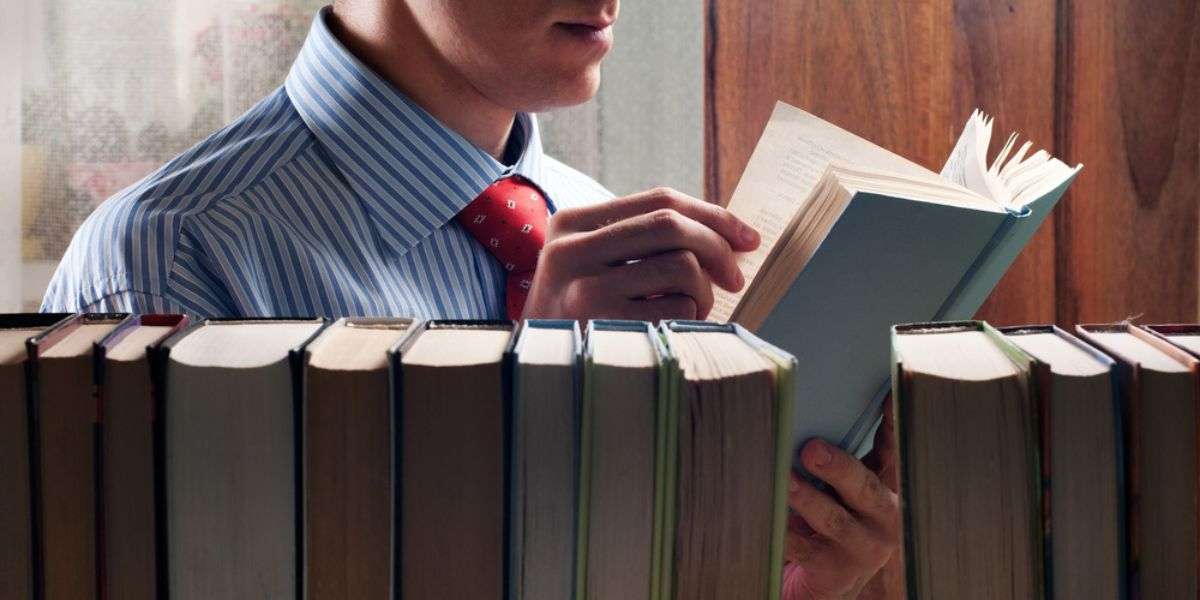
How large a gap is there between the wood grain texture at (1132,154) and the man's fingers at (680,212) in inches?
32.2

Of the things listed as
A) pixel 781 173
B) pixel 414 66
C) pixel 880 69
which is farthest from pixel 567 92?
pixel 880 69

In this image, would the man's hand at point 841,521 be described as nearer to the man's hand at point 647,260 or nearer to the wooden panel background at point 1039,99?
the man's hand at point 647,260

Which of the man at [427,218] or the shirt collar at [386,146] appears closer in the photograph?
the man at [427,218]

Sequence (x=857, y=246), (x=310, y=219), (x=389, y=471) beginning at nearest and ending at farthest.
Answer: (x=389, y=471) < (x=857, y=246) < (x=310, y=219)

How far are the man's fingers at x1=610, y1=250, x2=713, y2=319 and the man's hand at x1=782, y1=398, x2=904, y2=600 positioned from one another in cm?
14

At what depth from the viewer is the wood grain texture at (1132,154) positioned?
1398mm

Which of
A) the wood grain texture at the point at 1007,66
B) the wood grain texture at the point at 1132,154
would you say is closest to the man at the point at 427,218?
the wood grain texture at the point at 1007,66

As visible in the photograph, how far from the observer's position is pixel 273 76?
70.2 inches

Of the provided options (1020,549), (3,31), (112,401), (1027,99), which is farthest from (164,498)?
(3,31)

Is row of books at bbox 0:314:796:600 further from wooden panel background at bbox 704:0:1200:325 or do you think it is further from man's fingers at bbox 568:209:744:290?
wooden panel background at bbox 704:0:1200:325

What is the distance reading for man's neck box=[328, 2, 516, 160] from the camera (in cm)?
104

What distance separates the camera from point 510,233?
1062mm

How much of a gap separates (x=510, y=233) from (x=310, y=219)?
0.66ft

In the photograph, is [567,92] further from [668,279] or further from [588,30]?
[668,279]
